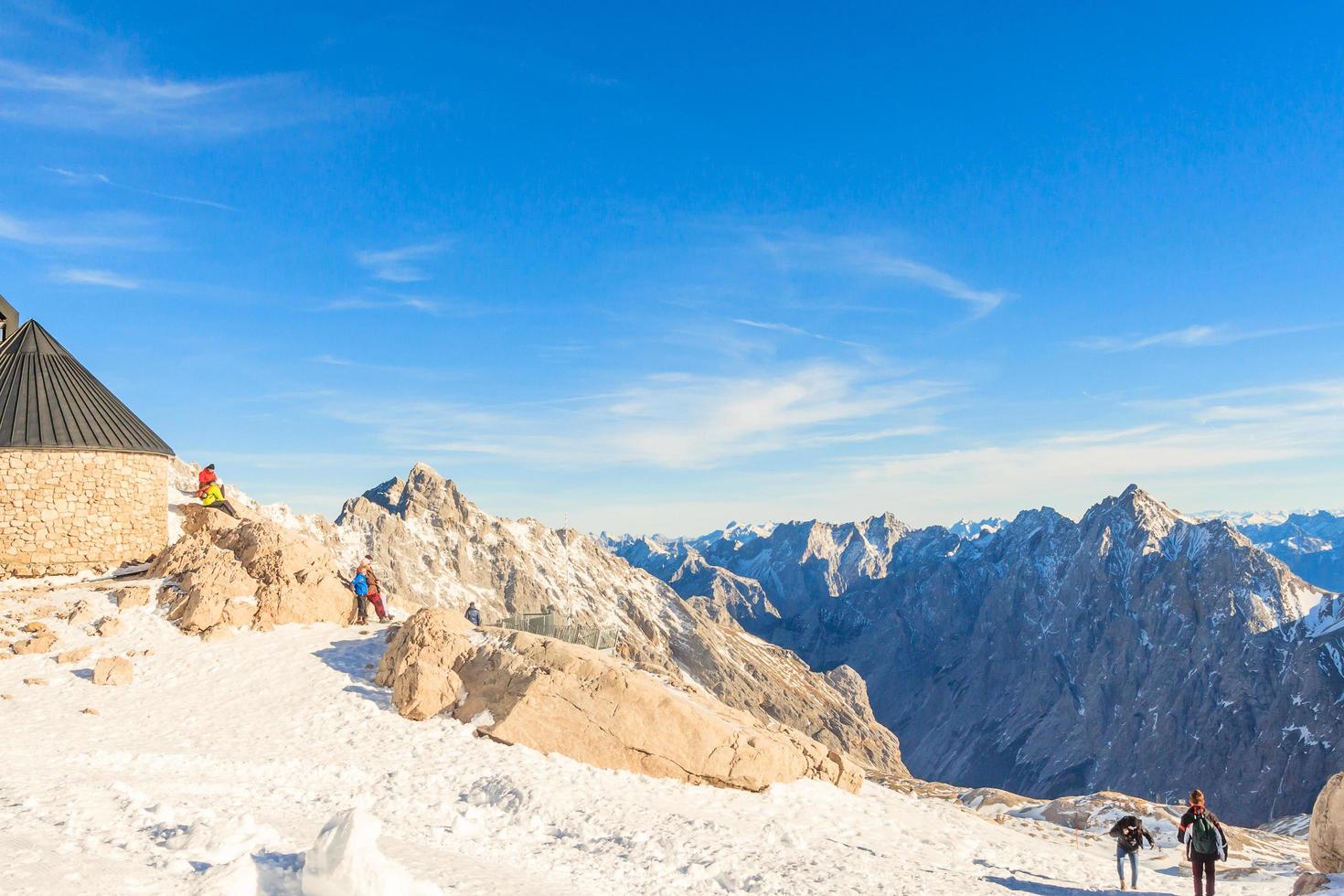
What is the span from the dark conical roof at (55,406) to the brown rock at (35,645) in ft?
29.8

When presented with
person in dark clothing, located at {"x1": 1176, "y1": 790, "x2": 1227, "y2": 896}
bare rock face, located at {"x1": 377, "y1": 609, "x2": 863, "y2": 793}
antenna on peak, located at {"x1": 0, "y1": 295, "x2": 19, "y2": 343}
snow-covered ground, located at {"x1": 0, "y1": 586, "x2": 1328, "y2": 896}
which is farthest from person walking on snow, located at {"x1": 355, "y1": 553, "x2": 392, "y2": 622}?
Result: person in dark clothing, located at {"x1": 1176, "y1": 790, "x2": 1227, "y2": 896}

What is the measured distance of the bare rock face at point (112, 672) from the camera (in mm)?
24234

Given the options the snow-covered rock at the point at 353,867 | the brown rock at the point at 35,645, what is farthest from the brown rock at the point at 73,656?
the snow-covered rock at the point at 353,867

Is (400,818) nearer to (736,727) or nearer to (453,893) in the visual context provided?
(453,893)

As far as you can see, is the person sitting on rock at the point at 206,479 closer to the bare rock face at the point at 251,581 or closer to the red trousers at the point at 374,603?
the bare rock face at the point at 251,581

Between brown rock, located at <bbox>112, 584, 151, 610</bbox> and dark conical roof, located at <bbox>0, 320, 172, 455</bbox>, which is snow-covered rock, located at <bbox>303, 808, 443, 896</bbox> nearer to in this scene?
brown rock, located at <bbox>112, 584, 151, 610</bbox>

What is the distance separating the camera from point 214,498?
1531 inches

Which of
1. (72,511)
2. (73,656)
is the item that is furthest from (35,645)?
(72,511)

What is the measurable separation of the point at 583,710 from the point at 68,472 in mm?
22841

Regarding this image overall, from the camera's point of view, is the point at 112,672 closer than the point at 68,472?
Yes

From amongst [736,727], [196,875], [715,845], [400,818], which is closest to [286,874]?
[196,875]

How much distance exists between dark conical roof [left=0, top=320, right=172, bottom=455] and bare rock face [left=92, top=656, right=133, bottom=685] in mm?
11350

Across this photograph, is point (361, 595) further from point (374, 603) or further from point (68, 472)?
point (68, 472)

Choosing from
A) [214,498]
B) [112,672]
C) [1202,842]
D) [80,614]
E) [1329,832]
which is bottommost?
[1329,832]
